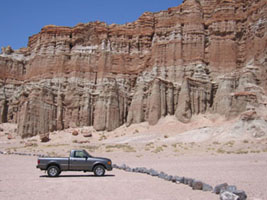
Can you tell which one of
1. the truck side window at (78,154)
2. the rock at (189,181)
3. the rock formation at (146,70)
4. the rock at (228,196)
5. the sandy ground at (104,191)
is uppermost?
the rock formation at (146,70)

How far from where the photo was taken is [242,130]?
3672 centimetres

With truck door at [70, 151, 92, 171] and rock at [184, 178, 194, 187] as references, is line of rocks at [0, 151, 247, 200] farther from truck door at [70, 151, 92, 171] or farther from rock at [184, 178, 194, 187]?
truck door at [70, 151, 92, 171]

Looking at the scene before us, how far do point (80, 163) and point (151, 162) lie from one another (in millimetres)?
8728

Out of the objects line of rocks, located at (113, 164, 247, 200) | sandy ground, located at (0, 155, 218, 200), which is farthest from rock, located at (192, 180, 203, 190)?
sandy ground, located at (0, 155, 218, 200)

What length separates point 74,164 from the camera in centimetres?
1477

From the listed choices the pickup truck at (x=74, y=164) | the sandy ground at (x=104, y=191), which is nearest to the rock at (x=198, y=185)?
the sandy ground at (x=104, y=191)

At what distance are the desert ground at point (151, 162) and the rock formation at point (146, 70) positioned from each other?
4055mm

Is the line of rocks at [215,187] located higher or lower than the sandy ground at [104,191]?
higher

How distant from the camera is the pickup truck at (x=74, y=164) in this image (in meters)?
14.6

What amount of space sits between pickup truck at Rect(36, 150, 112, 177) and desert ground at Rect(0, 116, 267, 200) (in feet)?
1.59

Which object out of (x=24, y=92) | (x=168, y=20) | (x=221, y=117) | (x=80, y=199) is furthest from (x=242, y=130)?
(x=24, y=92)

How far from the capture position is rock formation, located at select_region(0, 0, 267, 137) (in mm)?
54750

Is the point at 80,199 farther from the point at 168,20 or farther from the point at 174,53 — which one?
the point at 168,20

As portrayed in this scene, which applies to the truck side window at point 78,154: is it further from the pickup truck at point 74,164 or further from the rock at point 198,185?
the rock at point 198,185
